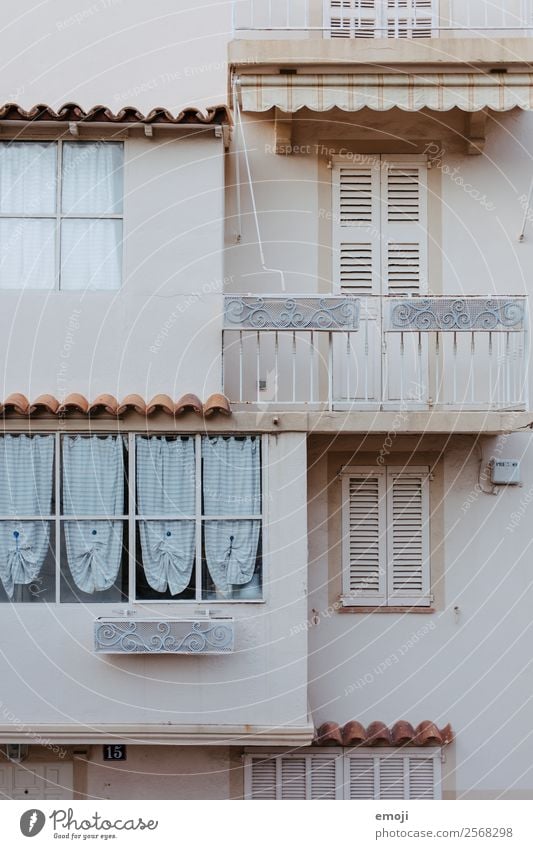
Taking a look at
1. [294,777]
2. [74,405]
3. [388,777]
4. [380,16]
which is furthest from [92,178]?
[388,777]

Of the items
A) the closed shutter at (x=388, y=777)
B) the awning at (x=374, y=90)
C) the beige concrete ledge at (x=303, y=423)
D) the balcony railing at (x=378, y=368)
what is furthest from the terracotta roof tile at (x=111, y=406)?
the closed shutter at (x=388, y=777)

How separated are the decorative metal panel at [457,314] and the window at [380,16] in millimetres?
3317

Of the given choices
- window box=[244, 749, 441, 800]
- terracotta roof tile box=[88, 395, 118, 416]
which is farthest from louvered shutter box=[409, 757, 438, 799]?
terracotta roof tile box=[88, 395, 118, 416]

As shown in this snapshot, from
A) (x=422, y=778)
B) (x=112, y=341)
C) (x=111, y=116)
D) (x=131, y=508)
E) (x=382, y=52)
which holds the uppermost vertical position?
(x=382, y=52)

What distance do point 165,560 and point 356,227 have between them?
13.3ft

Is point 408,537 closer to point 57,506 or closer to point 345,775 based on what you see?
point 345,775

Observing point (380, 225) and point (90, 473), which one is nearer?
point (90, 473)

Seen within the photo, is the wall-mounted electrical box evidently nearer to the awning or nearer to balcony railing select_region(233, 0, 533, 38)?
the awning

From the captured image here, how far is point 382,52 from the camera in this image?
34.3ft

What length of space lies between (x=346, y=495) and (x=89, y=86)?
5.27 meters

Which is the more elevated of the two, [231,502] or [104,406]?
[104,406]

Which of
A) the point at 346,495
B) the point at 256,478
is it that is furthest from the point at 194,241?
the point at 346,495

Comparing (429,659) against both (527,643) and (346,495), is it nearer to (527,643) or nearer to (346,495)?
(527,643)

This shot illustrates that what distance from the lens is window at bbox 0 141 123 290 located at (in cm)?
1031
